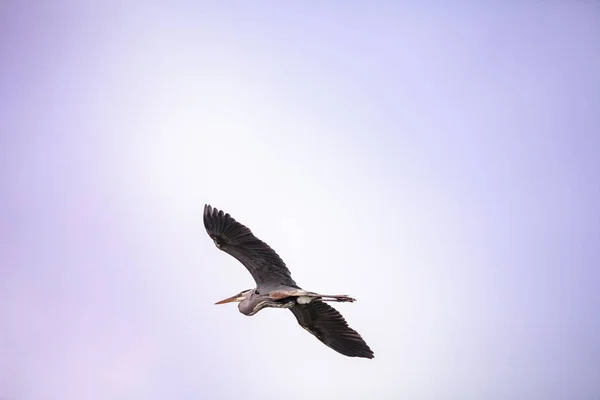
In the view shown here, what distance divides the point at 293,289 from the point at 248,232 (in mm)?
1167

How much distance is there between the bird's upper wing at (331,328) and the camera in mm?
10844

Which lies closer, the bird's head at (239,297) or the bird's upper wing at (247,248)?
the bird's upper wing at (247,248)

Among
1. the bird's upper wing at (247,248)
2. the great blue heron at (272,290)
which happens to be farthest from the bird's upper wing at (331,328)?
the bird's upper wing at (247,248)

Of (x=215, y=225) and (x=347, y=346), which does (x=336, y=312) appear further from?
(x=215, y=225)

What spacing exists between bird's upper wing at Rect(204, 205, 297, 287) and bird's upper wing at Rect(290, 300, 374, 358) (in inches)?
24.7

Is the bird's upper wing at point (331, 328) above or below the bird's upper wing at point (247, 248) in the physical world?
below

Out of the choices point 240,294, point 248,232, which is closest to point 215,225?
point 248,232

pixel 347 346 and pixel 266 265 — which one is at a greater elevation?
pixel 266 265

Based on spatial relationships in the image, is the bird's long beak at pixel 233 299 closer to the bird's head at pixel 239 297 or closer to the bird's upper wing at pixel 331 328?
the bird's head at pixel 239 297

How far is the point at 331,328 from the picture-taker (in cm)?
1110

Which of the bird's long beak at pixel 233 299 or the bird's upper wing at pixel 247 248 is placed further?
the bird's long beak at pixel 233 299

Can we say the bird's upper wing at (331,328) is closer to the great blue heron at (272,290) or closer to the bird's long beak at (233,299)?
the great blue heron at (272,290)

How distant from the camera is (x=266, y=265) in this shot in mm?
10867

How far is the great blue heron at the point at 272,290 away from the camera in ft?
34.9
